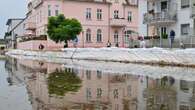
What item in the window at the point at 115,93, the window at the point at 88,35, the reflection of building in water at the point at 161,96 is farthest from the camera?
the window at the point at 88,35

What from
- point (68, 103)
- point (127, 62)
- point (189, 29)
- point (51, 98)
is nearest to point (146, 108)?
point (68, 103)

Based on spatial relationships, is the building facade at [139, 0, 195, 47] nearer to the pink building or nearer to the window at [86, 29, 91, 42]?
the pink building

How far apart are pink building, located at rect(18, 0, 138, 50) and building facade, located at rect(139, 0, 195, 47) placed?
62.9 ft

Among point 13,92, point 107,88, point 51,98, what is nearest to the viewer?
point 51,98

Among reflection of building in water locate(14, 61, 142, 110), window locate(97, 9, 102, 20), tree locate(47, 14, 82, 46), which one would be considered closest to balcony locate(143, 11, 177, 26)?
tree locate(47, 14, 82, 46)

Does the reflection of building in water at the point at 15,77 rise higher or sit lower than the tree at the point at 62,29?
lower

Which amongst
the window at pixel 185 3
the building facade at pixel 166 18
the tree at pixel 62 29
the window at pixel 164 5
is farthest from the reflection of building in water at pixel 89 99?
the tree at pixel 62 29

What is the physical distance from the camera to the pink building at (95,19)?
258 feet

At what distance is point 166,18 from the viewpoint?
51469 millimetres

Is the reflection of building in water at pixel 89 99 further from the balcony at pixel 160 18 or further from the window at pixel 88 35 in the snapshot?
the window at pixel 88 35

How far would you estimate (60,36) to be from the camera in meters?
64.8

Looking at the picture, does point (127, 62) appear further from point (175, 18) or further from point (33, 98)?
point (33, 98)

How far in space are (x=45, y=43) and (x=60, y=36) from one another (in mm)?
14632

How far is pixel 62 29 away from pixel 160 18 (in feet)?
58.3
